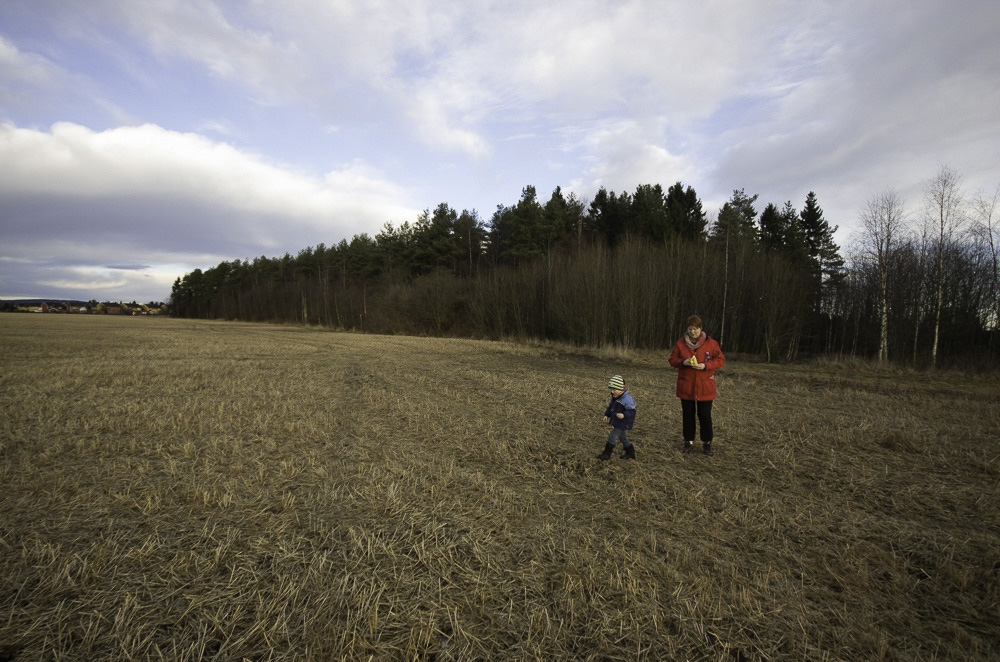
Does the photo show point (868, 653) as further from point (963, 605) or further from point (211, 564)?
point (211, 564)

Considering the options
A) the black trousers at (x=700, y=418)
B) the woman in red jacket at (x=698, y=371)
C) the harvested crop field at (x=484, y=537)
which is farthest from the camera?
the black trousers at (x=700, y=418)

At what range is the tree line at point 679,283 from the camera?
994 inches

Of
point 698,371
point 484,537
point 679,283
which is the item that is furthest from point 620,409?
point 679,283

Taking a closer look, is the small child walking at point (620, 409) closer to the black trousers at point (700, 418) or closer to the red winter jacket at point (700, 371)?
the red winter jacket at point (700, 371)

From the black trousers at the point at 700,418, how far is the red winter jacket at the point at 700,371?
0.51ft

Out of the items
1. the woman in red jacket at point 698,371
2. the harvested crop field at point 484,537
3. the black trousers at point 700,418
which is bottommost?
the harvested crop field at point 484,537

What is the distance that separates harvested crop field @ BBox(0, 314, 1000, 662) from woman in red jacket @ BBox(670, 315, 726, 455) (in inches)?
19.0

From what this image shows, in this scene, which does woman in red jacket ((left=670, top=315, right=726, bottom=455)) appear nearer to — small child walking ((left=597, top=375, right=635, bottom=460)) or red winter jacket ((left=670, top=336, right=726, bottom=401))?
red winter jacket ((left=670, top=336, right=726, bottom=401))

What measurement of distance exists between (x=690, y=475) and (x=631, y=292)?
2367 centimetres

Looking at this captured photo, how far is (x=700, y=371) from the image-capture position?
6.79m

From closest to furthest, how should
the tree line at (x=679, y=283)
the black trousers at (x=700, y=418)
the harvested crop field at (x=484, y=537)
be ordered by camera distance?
the harvested crop field at (x=484, y=537) < the black trousers at (x=700, y=418) < the tree line at (x=679, y=283)

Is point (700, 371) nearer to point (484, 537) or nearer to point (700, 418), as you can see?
point (700, 418)

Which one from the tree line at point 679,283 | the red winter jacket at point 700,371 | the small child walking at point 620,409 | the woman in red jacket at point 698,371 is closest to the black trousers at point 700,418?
the woman in red jacket at point 698,371

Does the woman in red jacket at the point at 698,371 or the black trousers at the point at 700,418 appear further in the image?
the black trousers at the point at 700,418
